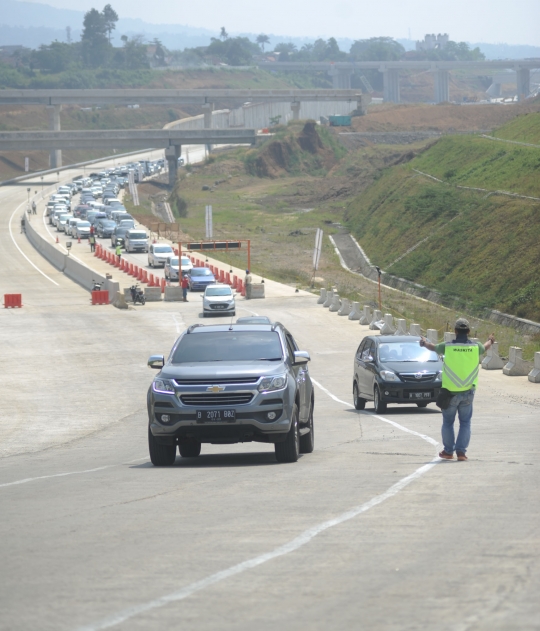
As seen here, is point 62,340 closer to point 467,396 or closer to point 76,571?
point 467,396

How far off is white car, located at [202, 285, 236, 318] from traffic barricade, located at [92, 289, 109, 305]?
25.3 feet

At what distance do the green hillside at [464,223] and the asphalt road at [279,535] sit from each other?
3608 cm

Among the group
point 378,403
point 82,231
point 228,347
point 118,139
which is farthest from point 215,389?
point 118,139

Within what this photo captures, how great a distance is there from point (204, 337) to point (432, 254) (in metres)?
55.1

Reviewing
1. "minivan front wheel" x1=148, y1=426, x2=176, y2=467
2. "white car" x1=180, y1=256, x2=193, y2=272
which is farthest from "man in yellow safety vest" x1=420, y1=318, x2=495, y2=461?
"white car" x1=180, y1=256, x2=193, y2=272

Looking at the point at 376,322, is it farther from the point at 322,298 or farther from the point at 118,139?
the point at 118,139

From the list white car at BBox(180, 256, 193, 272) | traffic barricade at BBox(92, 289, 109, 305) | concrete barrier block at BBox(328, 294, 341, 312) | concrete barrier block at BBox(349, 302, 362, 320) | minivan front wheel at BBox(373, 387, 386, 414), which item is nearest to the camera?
minivan front wheel at BBox(373, 387, 386, 414)

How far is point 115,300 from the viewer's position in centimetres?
5722

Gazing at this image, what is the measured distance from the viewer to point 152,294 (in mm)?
59000

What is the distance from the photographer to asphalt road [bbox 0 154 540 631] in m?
6.36

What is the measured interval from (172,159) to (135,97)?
87.8 ft

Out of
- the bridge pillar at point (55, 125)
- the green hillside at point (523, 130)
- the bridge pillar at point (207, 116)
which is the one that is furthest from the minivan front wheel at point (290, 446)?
the bridge pillar at point (207, 116)

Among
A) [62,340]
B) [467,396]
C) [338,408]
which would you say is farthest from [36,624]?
[62,340]

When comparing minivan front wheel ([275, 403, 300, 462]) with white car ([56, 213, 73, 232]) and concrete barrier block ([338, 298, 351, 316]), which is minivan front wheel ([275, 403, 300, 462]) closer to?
concrete barrier block ([338, 298, 351, 316])
